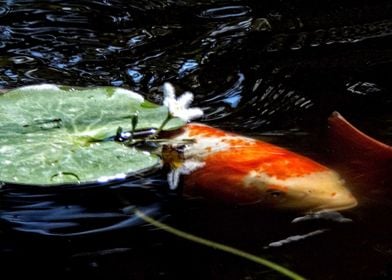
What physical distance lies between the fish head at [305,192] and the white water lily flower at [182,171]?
3.5 inches

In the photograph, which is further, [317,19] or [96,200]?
[317,19]

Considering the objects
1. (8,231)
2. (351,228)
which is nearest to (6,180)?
(8,231)

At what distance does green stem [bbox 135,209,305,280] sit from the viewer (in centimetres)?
81

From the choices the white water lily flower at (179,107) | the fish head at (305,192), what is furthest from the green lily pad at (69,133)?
the fish head at (305,192)

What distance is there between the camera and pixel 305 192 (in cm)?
96

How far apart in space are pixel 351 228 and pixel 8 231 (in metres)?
0.44

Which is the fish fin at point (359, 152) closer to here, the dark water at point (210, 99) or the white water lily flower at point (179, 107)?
the dark water at point (210, 99)

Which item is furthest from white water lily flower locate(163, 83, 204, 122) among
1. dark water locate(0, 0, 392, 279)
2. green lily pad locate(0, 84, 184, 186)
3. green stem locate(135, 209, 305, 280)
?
green stem locate(135, 209, 305, 280)

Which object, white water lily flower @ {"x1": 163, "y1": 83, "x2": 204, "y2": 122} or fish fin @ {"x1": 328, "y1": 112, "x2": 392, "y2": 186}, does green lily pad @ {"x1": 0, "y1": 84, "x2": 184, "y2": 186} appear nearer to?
white water lily flower @ {"x1": 163, "y1": 83, "x2": 204, "y2": 122}

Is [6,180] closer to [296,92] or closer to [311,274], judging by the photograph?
[311,274]

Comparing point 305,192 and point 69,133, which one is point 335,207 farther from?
point 69,133

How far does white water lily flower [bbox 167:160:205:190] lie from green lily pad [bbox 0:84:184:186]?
0.03m

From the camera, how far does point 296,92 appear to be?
54.4 inches

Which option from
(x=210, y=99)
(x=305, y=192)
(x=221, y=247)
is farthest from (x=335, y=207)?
(x=210, y=99)
